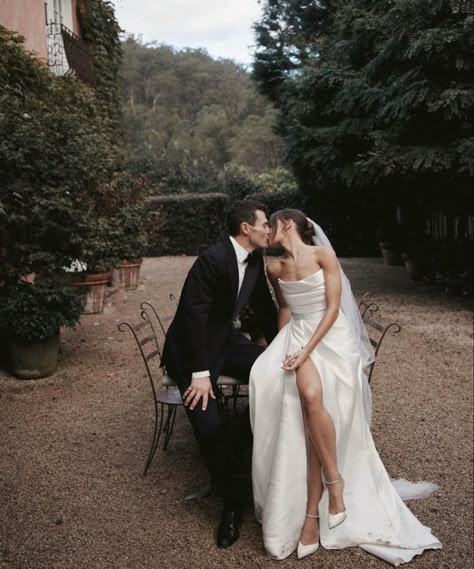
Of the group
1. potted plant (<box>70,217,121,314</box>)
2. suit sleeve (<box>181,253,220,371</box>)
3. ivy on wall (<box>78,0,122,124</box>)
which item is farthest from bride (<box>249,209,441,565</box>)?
ivy on wall (<box>78,0,122,124</box>)

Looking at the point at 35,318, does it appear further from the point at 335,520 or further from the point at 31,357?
the point at 335,520

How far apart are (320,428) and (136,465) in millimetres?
1668

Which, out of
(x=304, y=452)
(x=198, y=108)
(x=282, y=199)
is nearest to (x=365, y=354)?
(x=304, y=452)

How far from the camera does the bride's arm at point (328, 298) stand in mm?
3221

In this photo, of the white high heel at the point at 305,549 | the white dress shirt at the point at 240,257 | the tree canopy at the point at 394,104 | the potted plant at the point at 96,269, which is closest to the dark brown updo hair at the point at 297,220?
the white dress shirt at the point at 240,257

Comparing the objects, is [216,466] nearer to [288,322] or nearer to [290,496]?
[290,496]

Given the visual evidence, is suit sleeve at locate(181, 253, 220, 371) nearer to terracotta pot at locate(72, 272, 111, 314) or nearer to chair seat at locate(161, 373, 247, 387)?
chair seat at locate(161, 373, 247, 387)

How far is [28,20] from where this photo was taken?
7859mm

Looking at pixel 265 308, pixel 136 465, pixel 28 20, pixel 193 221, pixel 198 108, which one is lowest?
pixel 136 465

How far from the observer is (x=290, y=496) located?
3.10 metres

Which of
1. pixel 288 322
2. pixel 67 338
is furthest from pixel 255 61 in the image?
pixel 288 322

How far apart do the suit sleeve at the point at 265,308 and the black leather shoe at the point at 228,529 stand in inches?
44.3

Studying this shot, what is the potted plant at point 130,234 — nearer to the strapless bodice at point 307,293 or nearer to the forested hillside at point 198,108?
the strapless bodice at point 307,293

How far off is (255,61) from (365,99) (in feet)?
41.6
